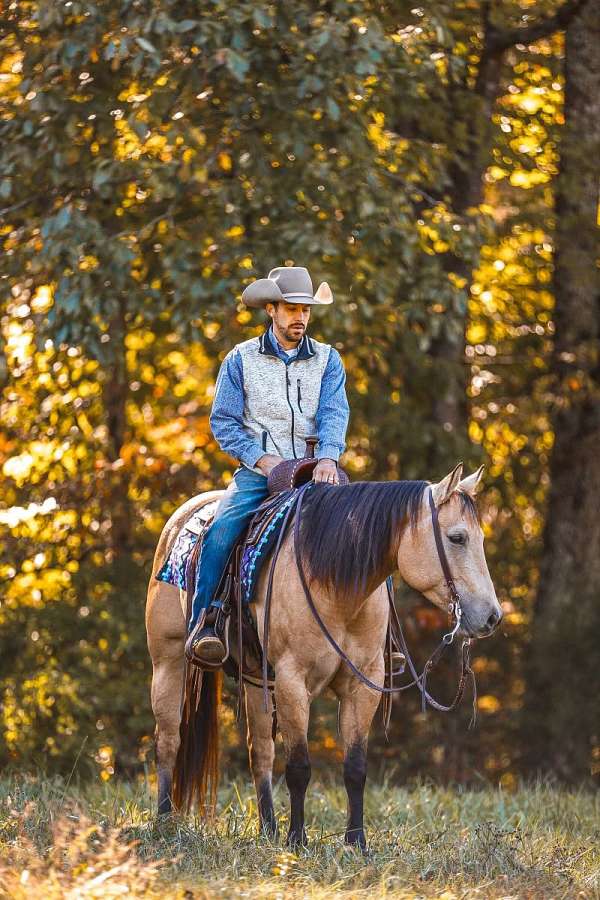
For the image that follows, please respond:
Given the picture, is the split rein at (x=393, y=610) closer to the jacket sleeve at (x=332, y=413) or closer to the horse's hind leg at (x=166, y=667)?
the jacket sleeve at (x=332, y=413)

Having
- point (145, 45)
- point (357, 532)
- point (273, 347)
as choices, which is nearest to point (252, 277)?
point (145, 45)

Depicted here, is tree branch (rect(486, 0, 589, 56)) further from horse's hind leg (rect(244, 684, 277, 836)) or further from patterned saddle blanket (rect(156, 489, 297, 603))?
horse's hind leg (rect(244, 684, 277, 836))

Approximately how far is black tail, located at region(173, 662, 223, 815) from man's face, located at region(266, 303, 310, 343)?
1.85 m

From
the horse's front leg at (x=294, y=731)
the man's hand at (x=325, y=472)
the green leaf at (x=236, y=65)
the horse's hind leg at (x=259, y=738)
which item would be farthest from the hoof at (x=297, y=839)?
the green leaf at (x=236, y=65)

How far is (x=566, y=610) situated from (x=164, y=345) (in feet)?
14.1

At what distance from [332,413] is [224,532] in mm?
780

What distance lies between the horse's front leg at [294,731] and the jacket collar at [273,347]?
149 centimetres

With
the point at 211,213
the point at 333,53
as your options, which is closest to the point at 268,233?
the point at 211,213

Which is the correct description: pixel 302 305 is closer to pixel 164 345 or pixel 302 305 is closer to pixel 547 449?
pixel 164 345

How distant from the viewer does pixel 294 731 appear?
611cm

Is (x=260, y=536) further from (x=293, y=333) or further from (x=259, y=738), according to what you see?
(x=259, y=738)

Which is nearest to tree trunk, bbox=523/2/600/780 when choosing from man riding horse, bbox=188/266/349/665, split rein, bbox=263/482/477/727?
split rein, bbox=263/482/477/727

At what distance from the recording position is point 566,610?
40.8ft

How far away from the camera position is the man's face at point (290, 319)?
21.7 feet
